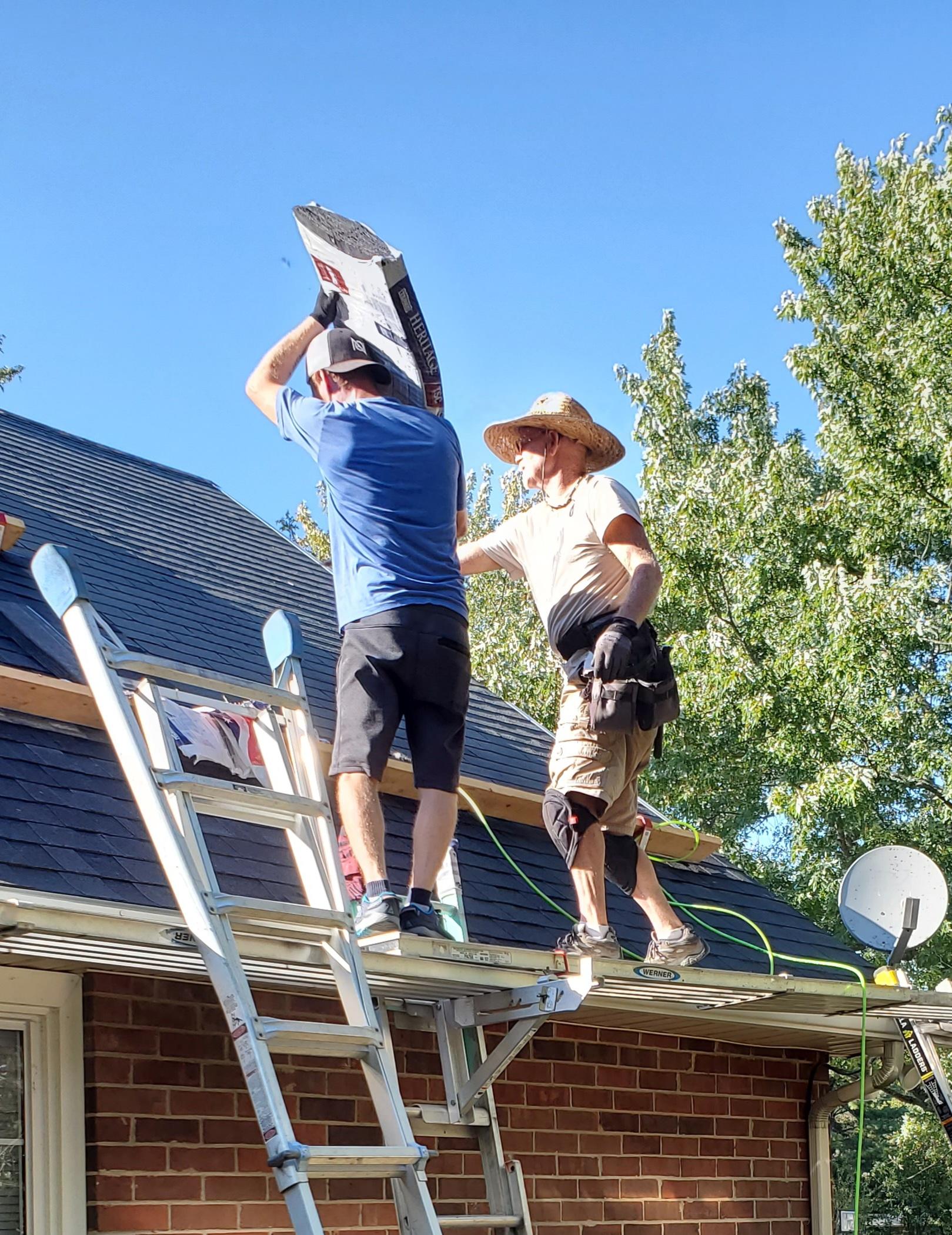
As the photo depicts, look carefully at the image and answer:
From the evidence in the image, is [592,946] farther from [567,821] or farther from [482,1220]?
[482,1220]

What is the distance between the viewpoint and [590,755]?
4.85 meters

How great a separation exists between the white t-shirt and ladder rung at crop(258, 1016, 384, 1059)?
189 cm

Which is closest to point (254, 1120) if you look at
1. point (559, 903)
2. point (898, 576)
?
point (559, 903)

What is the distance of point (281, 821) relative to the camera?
3.88 metres

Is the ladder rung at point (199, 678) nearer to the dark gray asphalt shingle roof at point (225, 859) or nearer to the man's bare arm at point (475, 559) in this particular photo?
the dark gray asphalt shingle roof at point (225, 859)

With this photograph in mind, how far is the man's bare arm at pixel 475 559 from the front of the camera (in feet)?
17.4

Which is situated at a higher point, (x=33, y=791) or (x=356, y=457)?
(x=356, y=457)

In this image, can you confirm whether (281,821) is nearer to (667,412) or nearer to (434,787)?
(434,787)

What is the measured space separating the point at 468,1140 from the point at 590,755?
158cm

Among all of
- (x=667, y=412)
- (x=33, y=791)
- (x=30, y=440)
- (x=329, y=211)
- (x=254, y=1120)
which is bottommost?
(x=254, y=1120)

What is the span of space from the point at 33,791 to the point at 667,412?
1718cm

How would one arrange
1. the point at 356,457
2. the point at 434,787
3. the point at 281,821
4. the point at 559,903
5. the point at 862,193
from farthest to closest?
the point at 862,193 → the point at 559,903 → the point at 356,457 → the point at 434,787 → the point at 281,821

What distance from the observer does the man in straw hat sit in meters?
4.74

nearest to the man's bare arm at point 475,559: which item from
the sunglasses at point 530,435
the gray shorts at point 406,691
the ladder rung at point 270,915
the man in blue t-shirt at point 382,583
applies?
the sunglasses at point 530,435
